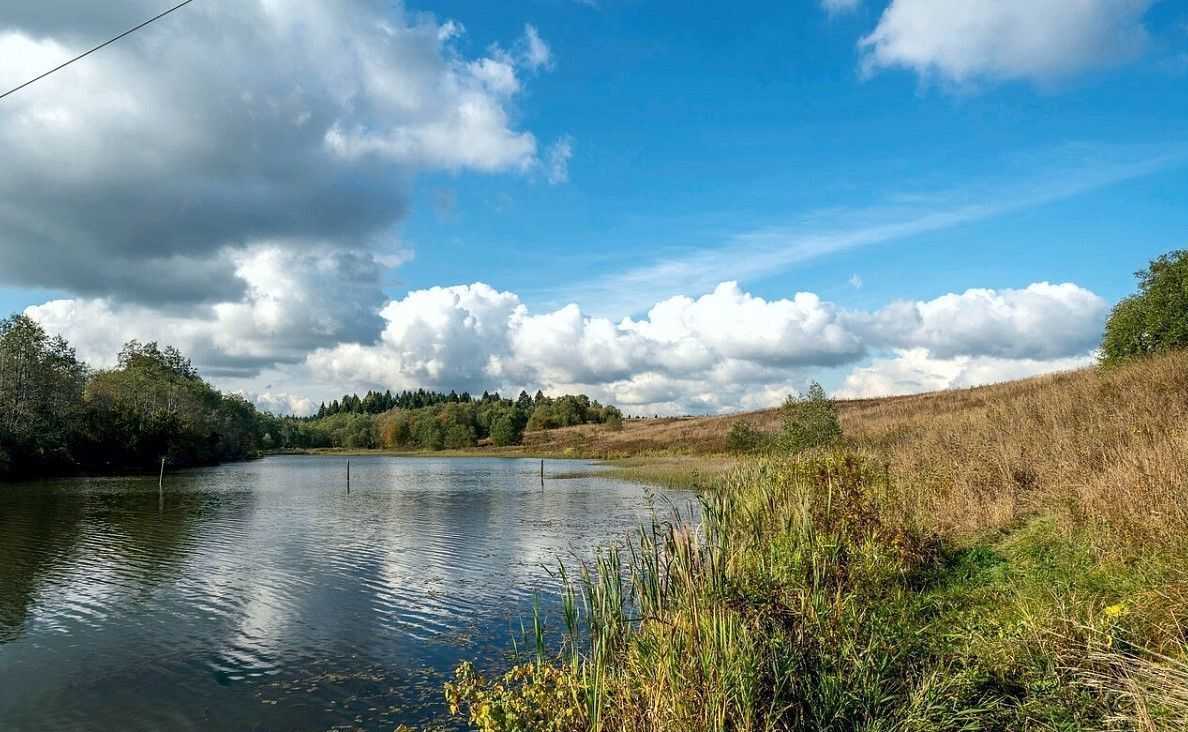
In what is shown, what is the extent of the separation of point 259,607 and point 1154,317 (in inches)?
1441

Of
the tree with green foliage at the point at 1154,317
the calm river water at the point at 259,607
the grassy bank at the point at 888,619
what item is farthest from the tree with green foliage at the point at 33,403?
the tree with green foliage at the point at 1154,317

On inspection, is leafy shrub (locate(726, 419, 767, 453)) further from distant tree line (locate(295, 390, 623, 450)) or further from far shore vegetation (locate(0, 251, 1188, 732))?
distant tree line (locate(295, 390, 623, 450))

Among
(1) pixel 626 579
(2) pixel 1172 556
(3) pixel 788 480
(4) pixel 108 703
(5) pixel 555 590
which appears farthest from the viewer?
(5) pixel 555 590

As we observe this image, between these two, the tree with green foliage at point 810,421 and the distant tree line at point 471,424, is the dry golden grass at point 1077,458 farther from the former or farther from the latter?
the distant tree line at point 471,424

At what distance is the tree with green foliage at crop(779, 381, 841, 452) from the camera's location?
32.7 metres

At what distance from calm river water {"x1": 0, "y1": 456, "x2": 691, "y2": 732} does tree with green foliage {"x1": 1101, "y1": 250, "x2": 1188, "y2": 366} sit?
22916 mm

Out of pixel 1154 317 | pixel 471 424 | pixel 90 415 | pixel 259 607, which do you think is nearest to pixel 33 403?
pixel 90 415

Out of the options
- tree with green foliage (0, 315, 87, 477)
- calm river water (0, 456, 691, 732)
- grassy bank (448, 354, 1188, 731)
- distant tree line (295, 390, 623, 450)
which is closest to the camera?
grassy bank (448, 354, 1188, 731)

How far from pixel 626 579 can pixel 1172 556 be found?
10.3m

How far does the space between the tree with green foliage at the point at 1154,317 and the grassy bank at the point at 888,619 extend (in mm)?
20301

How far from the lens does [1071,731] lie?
6.21 metres

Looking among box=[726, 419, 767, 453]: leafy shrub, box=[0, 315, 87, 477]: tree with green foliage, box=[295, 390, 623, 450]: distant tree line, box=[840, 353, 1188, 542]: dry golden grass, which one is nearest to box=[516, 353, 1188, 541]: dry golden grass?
box=[840, 353, 1188, 542]: dry golden grass

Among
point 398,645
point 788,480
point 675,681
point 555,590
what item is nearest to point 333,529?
point 555,590

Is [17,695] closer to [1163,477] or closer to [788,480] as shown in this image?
[788,480]
